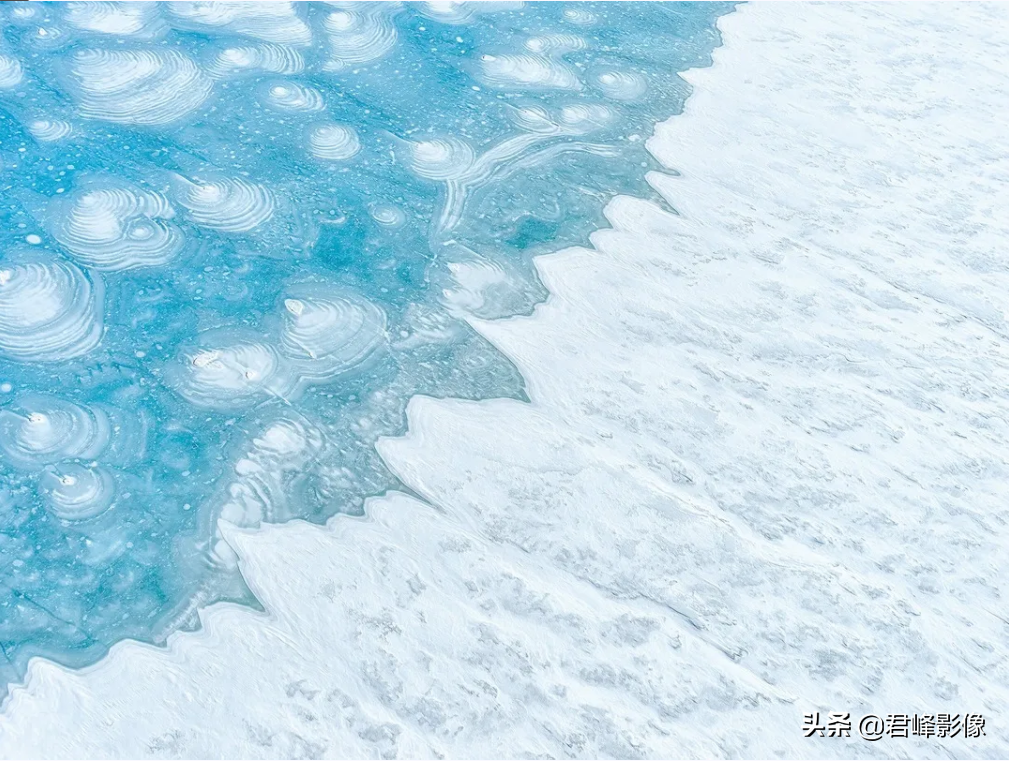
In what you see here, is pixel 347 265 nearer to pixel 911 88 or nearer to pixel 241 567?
pixel 241 567

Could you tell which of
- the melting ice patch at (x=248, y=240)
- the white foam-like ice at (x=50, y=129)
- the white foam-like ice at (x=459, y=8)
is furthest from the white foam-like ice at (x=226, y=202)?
the white foam-like ice at (x=459, y=8)

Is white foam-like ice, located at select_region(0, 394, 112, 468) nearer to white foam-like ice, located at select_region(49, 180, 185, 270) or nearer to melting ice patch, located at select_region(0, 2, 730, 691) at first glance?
melting ice patch, located at select_region(0, 2, 730, 691)

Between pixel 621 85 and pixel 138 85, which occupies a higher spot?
pixel 621 85

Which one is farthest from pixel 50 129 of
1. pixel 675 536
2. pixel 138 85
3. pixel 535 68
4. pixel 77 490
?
pixel 675 536

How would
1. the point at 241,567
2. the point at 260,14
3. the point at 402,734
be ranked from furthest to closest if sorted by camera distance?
1. the point at 260,14
2. the point at 241,567
3. the point at 402,734

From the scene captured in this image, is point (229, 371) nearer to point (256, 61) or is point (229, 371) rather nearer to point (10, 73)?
point (256, 61)

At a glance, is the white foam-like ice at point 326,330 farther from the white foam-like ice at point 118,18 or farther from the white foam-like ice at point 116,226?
the white foam-like ice at point 118,18

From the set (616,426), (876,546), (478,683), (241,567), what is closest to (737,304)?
(616,426)
